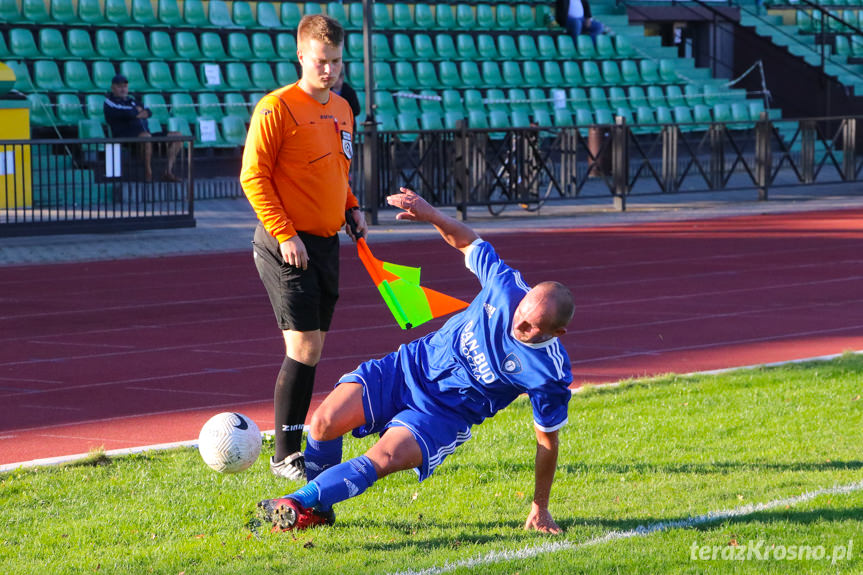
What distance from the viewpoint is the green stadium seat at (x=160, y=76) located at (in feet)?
71.1

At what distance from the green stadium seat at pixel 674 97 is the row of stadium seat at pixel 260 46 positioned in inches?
58.7

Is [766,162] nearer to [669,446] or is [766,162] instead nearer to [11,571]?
[669,446]

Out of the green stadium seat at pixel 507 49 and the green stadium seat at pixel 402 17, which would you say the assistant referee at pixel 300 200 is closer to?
the green stadium seat at pixel 402 17

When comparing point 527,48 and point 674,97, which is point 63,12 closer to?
point 527,48

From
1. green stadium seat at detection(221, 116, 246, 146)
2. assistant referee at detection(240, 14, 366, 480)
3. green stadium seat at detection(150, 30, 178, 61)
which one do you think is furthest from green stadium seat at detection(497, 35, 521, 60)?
assistant referee at detection(240, 14, 366, 480)

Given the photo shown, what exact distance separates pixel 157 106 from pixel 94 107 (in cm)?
117

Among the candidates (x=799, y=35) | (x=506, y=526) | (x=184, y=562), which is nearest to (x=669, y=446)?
(x=506, y=526)

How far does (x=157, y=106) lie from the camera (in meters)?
20.7

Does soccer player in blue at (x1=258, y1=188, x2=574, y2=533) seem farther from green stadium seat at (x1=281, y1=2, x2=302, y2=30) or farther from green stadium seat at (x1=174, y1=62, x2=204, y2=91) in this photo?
green stadium seat at (x1=281, y1=2, x2=302, y2=30)

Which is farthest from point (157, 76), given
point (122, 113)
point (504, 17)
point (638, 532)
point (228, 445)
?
point (638, 532)

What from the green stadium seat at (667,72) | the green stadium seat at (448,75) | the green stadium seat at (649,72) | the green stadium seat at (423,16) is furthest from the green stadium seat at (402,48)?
the green stadium seat at (667,72)

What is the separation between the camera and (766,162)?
870 inches

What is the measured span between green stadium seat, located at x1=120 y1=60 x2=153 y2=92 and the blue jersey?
17143mm

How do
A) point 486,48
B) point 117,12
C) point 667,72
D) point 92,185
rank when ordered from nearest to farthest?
point 92,185 < point 117,12 < point 486,48 < point 667,72
